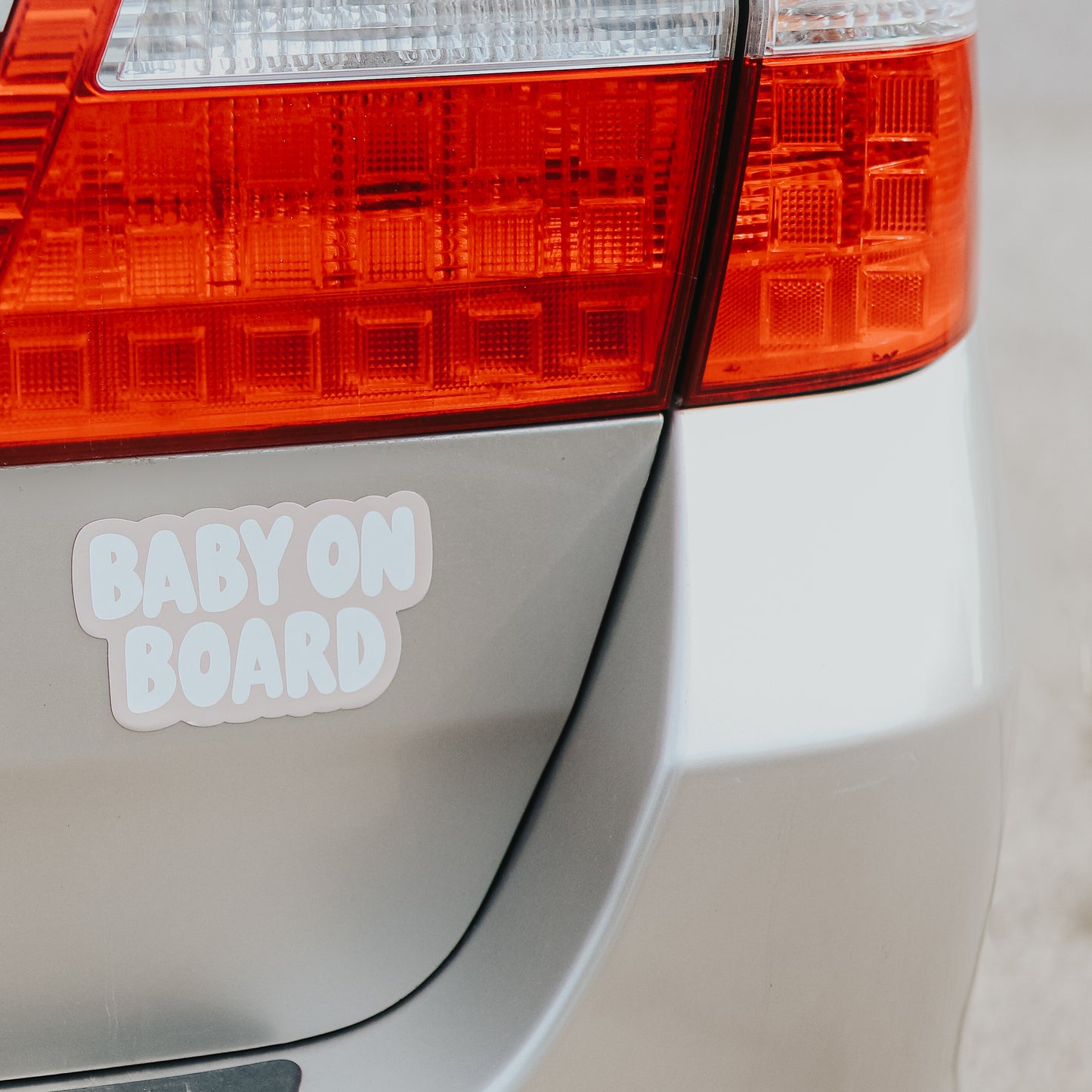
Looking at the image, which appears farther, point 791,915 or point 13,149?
point 791,915

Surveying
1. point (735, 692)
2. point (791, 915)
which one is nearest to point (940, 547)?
point (735, 692)

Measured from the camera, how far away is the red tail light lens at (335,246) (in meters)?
0.88

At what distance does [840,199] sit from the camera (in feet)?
3.24

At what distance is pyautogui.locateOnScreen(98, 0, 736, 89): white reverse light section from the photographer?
87cm

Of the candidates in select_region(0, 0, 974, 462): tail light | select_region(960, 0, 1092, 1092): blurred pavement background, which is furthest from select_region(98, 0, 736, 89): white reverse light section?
select_region(960, 0, 1092, 1092): blurred pavement background

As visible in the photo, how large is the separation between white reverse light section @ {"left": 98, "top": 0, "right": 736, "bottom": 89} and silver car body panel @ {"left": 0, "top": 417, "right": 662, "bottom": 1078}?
0.26 m

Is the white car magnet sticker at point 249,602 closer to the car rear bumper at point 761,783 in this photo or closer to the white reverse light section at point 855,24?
the car rear bumper at point 761,783

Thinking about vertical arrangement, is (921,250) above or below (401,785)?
above

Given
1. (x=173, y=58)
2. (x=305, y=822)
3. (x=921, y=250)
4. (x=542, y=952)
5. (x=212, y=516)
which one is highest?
(x=173, y=58)

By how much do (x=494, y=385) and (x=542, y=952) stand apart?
0.44 m

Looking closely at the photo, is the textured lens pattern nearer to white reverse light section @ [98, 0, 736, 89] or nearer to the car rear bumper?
white reverse light section @ [98, 0, 736, 89]

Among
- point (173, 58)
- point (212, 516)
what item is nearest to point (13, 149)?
point (173, 58)

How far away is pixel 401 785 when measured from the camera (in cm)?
105

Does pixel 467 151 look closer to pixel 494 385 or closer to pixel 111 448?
pixel 494 385
